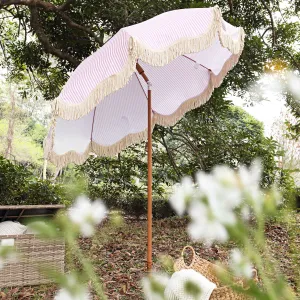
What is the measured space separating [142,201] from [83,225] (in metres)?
8.98

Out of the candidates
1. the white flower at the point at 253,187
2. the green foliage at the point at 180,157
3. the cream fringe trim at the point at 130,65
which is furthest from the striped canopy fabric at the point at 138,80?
the white flower at the point at 253,187

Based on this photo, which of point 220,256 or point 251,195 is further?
point 220,256

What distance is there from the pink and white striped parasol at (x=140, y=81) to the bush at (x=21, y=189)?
2.31 m

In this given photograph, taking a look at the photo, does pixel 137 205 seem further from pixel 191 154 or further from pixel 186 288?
pixel 186 288

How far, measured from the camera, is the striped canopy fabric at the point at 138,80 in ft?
8.87

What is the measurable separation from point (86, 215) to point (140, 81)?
3.77 meters

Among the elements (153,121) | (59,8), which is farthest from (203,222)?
(59,8)

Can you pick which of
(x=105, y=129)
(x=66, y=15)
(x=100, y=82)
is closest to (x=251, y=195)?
(x=100, y=82)

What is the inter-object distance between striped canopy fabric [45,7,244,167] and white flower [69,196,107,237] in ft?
7.31

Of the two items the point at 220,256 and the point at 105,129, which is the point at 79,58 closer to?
the point at 105,129

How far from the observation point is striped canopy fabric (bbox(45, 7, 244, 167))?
2705mm

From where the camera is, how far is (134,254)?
4910mm

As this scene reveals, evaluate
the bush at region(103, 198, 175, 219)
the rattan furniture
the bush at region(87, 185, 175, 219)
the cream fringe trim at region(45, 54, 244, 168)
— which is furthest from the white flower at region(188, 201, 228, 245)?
the bush at region(103, 198, 175, 219)

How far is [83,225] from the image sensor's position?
0.42 meters
